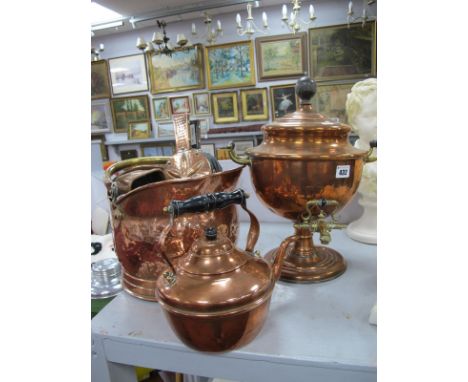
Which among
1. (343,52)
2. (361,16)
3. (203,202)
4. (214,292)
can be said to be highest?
(361,16)

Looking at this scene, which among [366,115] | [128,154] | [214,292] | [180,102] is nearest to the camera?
[214,292]

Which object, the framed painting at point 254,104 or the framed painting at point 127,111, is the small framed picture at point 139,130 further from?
the framed painting at point 254,104

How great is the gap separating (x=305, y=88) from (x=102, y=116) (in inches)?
144

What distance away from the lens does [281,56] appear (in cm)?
310

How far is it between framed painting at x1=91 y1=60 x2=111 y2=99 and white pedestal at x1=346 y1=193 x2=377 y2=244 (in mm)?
3536

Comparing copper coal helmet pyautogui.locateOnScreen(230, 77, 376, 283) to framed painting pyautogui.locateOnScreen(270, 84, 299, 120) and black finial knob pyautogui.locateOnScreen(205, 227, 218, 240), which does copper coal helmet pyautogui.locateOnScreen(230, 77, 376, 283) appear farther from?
framed painting pyautogui.locateOnScreen(270, 84, 299, 120)

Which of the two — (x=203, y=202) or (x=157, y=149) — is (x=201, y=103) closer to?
(x=157, y=149)

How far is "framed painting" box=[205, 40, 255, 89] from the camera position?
3199 mm

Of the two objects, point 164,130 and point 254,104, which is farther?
point 164,130

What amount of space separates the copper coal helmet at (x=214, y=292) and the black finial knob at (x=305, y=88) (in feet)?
1.16

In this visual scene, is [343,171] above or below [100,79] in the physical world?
below

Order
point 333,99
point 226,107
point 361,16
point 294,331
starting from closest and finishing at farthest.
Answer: point 294,331, point 361,16, point 333,99, point 226,107

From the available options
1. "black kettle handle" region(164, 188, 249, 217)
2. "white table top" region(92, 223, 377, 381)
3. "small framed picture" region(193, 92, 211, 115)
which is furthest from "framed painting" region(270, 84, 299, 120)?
"black kettle handle" region(164, 188, 249, 217)

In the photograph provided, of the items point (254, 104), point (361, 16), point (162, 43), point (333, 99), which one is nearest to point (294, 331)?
point (333, 99)
